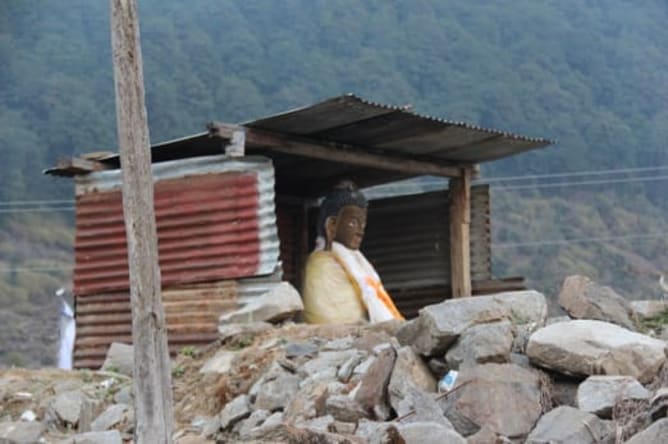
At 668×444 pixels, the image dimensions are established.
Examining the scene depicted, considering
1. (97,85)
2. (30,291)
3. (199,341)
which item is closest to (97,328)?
(199,341)

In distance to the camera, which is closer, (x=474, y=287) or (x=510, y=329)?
(x=510, y=329)

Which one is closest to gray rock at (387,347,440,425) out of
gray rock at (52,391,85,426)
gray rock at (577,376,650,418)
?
gray rock at (577,376,650,418)

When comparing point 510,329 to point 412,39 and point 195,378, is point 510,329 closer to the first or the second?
point 195,378

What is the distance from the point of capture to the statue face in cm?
1408

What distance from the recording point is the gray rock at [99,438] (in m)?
9.83

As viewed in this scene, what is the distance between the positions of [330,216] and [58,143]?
25334mm

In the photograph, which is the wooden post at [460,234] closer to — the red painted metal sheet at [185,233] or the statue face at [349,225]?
the statue face at [349,225]

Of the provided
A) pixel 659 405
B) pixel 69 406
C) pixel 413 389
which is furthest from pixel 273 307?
pixel 659 405

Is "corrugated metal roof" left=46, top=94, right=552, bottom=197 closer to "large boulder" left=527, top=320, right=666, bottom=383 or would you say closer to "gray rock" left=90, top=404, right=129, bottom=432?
"gray rock" left=90, top=404, right=129, bottom=432

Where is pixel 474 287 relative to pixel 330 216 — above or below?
below

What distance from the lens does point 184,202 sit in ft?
43.3

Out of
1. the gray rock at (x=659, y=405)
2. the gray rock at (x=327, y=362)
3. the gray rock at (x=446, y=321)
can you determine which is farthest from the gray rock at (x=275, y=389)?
the gray rock at (x=659, y=405)

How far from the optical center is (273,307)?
12203mm

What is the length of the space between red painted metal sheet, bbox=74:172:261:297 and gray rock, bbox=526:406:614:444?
5051mm
